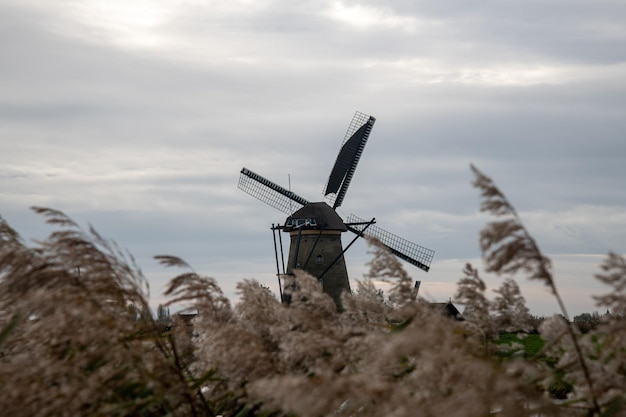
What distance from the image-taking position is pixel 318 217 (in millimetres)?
44281

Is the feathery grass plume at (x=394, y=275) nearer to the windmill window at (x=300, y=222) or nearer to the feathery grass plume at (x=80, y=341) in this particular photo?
the feathery grass plume at (x=80, y=341)

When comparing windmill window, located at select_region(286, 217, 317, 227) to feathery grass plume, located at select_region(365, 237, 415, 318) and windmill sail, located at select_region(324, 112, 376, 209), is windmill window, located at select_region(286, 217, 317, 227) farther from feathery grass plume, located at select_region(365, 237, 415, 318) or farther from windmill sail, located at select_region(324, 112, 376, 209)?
feathery grass plume, located at select_region(365, 237, 415, 318)

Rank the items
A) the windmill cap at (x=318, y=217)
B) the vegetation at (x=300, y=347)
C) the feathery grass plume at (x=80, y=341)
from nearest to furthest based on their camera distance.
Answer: the vegetation at (x=300, y=347), the feathery grass plume at (x=80, y=341), the windmill cap at (x=318, y=217)

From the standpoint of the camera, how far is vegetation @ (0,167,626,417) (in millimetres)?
3188

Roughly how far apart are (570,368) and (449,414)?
135 centimetres

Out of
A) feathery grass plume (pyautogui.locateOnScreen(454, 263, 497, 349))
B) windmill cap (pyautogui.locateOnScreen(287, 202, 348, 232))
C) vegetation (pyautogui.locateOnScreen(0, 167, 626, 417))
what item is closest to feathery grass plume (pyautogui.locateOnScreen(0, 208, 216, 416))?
vegetation (pyautogui.locateOnScreen(0, 167, 626, 417))

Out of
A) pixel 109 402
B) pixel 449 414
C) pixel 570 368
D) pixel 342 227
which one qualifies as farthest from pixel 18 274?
pixel 342 227

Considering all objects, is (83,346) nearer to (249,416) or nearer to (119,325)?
(119,325)

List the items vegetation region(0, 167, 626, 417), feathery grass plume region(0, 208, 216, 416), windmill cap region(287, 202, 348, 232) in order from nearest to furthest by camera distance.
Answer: vegetation region(0, 167, 626, 417), feathery grass plume region(0, 208, 216, 416), windmill cap region(287, 202, 348, 232)

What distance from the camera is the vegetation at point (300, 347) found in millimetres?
3188

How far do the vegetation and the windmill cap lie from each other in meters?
38.8

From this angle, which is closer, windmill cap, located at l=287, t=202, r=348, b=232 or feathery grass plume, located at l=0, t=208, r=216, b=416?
feathery grass plume, located at l=0, t=208, r=216, b=416

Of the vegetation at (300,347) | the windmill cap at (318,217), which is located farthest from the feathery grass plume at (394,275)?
the windmill cap at (318,217)

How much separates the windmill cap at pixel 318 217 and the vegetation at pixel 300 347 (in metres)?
38.8
